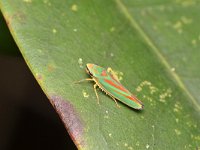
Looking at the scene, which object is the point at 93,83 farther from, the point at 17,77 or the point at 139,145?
the point at 17,77

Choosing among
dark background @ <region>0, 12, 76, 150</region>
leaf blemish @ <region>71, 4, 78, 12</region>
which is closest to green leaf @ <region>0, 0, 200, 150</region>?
leaf blemish @ <region>71, 4, 78, 12</region>

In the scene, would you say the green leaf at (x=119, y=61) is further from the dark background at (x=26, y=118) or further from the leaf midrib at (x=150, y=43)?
the dark background at (x=26, y=118)

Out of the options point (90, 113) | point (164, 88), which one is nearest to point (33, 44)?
point (90, 113)

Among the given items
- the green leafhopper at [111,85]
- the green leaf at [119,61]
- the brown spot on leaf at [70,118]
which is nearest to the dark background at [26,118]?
the green leafhopper at [111,85]

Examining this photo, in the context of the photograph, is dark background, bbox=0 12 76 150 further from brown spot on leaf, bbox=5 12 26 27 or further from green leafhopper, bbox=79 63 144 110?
brown spot on leaf, bbox=5 12 26 27

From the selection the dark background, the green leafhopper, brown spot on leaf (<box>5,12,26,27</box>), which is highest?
brown spot on leaf (<box>5,12,26,27</box>)

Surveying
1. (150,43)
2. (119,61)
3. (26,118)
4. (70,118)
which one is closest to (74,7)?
(119,61)
